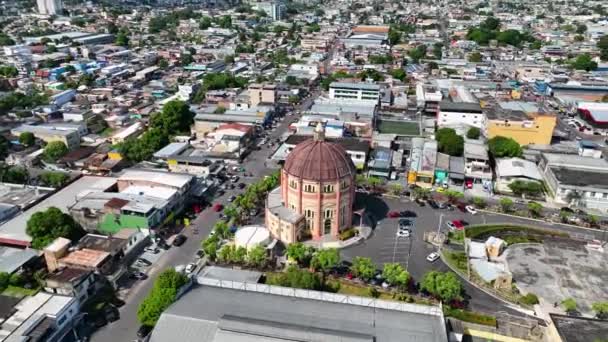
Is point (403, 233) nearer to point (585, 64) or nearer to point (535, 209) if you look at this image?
point (535, 209)

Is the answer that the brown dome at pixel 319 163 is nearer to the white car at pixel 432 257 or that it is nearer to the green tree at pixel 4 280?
the white car at pixel 432 257

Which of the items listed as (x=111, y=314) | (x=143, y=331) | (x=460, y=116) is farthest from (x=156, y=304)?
(x=460, y=116)

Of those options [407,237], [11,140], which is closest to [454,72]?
[407,237]

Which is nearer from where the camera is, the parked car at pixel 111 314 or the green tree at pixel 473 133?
the parked car at pixel 111 314

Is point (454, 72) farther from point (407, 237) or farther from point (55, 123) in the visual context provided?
point (55, 123)

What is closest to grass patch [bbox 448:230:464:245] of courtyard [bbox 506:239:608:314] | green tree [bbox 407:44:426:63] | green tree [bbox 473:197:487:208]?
courtyard [bbox 506:239:608:314]

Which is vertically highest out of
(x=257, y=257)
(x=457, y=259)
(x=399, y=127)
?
(x=399, y=127)

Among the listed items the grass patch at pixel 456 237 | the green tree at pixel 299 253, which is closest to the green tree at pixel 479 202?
the grass patch at pixel 456 237
